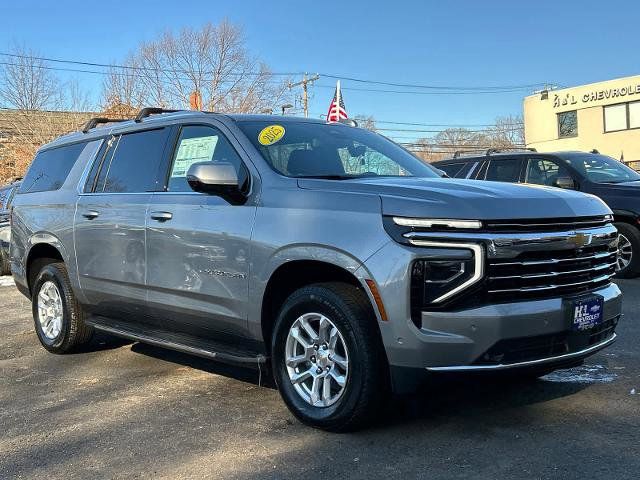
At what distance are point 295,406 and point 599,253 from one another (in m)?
1.99

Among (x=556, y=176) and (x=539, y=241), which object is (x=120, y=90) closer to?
(x=556, y=176)

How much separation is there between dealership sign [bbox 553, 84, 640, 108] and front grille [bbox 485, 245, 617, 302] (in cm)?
3560

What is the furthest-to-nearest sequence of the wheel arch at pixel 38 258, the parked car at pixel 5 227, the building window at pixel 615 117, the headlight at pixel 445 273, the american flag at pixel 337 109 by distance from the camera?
→ the building window at pixel 615 117 → the american flag at pixel 337 109 → the parked car at pixel 5 227 → the wheel arch at pixel 38 258 → the headlight at pixel 445 273

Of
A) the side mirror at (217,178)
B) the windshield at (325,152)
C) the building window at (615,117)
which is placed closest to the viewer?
the side mirror at (217,178)

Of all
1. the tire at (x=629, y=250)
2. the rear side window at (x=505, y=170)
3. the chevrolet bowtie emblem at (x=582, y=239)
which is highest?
the rear side window at (x=505, y=170)

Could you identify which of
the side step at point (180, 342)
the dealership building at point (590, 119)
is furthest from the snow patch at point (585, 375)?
the dealership building at point (590, 119)

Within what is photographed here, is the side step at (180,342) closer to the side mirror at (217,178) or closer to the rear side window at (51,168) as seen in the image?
the side mirror at (217,178)

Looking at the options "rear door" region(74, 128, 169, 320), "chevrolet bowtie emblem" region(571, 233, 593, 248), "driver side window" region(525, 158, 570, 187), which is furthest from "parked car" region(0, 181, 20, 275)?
"chevrolet bowtie emblem" region(571, 233, 593, 248)

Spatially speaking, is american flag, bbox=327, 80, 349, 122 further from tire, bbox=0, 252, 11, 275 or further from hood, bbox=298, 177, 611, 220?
hood, bbox=298, 177, 611, 220

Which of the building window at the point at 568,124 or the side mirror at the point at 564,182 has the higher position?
the building window at the point at 568,124

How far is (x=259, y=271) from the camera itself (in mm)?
4156

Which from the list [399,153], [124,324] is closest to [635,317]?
[399,153]

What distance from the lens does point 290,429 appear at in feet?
13.1

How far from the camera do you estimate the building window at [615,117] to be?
36.4 metres
